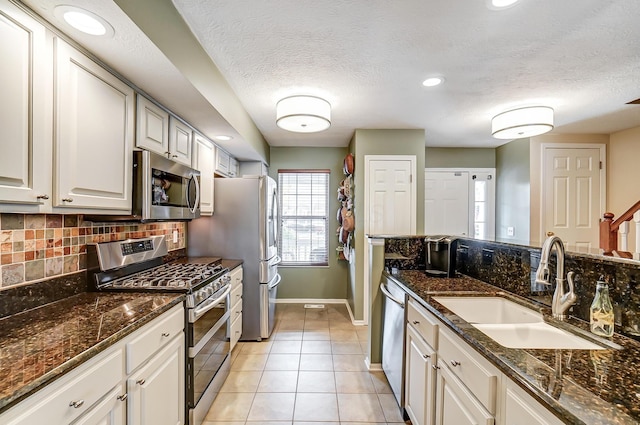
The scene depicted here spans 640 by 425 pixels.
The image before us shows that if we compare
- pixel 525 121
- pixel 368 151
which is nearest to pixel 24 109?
pixel 368 151

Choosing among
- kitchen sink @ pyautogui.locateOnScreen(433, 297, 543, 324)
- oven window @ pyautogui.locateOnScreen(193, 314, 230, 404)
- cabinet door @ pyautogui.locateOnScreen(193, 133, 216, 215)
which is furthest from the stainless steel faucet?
cabinet door @ pyautogui.locateOnScreen(193, 133, 216, 215)

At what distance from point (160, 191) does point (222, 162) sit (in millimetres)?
1536

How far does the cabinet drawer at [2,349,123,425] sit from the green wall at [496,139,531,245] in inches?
175

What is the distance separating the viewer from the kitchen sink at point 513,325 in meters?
1.18

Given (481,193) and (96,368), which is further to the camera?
(481,193)

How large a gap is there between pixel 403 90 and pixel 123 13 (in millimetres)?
2058

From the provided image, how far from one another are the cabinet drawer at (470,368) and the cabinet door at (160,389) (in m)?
1.39

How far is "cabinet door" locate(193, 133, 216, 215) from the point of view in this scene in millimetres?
2656

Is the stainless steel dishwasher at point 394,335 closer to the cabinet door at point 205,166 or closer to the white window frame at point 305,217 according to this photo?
the cabinet door at point 205,166

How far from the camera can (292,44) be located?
1847 mm

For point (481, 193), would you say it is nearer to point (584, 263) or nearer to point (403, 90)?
point (403, 90)

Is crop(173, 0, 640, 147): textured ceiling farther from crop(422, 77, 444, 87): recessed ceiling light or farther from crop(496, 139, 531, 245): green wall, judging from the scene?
crop(496, 139, 531, 245): green wall

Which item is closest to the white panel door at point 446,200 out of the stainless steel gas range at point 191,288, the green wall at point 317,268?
the green wall at point 317,268

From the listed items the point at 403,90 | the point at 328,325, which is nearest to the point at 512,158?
the point at 403,90
